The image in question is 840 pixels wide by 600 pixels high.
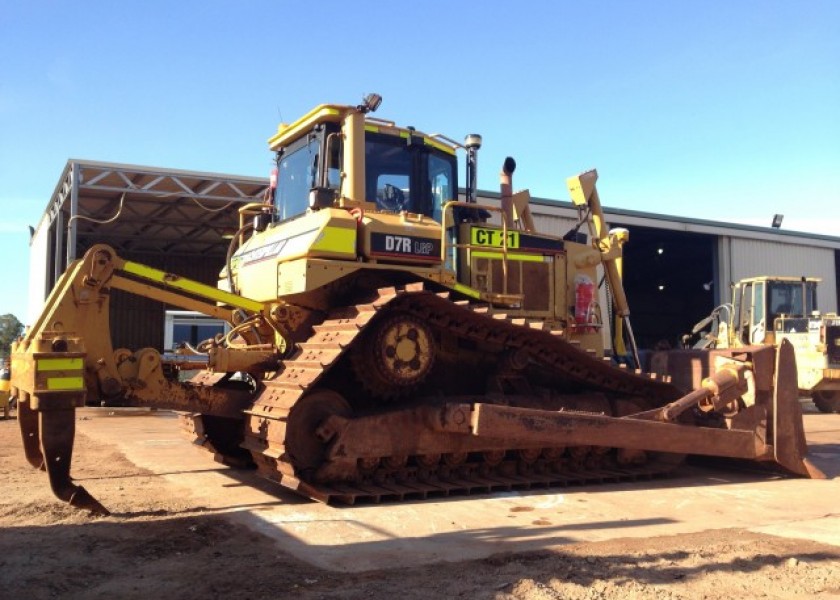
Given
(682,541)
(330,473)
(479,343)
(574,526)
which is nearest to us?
(682,541)

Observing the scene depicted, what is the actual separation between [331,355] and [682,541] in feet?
9.84

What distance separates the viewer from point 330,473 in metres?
6.62

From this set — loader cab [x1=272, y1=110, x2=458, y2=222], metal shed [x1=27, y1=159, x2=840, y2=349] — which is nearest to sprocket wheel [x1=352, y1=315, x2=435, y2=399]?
loader cab [x1=272, y1=110, x2=458, y2=222]

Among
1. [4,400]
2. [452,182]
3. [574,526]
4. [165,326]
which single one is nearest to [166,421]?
[4,400]

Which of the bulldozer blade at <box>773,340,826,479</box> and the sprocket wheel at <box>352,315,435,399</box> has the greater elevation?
the sprocket wheel at <box>352,315,435,399</box>

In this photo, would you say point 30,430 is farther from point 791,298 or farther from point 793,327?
point 791,298

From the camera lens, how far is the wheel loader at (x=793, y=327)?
57.9 feet

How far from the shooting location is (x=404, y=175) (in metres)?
7.84

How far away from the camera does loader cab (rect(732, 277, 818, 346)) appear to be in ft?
65.3

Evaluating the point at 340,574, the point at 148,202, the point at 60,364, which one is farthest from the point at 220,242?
the point at 340,574

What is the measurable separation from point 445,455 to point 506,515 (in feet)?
3.66

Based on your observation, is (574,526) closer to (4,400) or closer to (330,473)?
(330,473)

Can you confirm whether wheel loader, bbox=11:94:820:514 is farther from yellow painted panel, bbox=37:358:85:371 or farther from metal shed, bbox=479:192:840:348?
metal shed, bbox=479:192:840:348

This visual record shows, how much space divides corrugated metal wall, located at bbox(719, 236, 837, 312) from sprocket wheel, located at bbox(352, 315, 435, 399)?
20.5m
